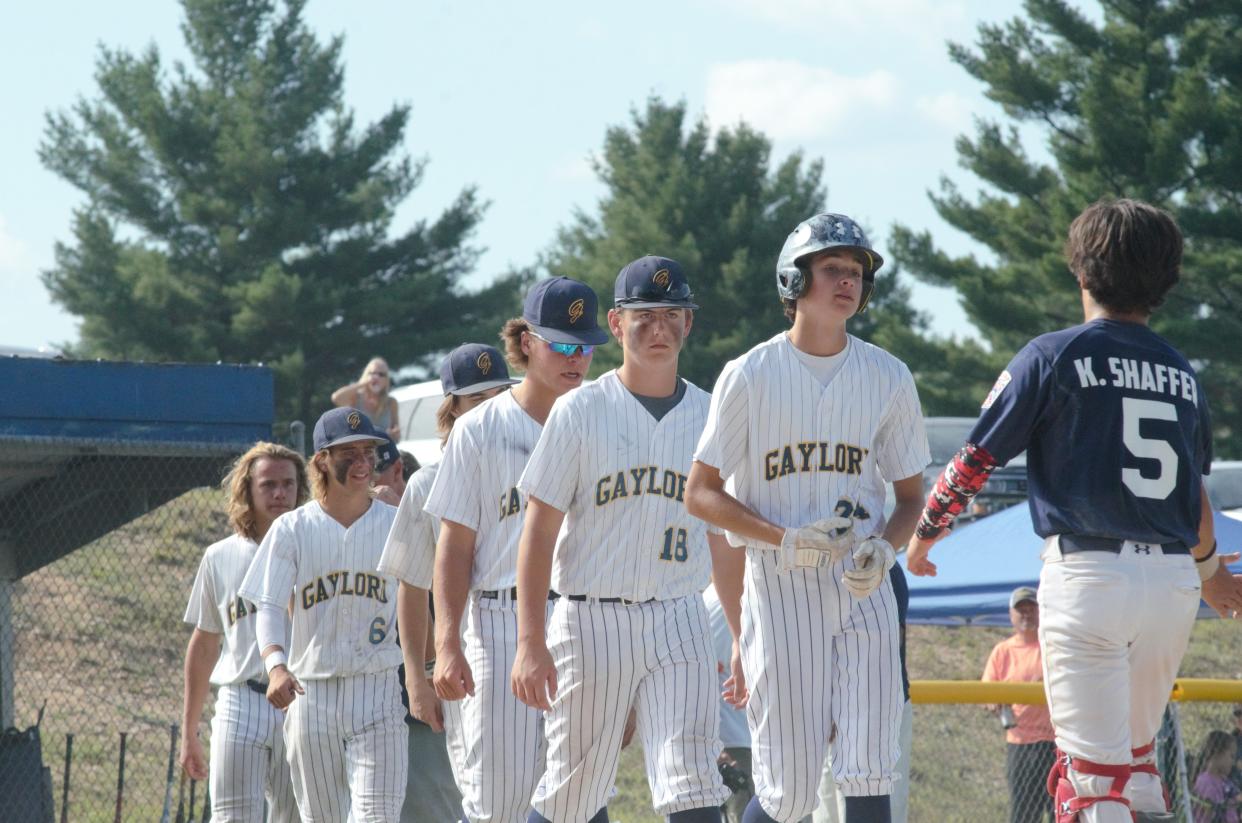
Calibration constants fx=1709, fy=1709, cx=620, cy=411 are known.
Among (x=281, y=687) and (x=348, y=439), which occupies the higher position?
(x=348, y=439)

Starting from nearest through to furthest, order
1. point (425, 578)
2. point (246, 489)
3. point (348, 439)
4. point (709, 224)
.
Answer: point (425, 578) < point (348, 439) < point (246, 489) < point (709, 224)

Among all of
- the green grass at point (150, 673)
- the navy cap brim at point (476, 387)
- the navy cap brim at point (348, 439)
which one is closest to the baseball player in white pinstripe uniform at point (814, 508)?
the navy cap brim at point (476, 387)

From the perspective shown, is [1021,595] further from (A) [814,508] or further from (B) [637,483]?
(A) [814,508]

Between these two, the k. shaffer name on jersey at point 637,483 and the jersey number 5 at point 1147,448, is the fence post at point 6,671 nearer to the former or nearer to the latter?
the k. shaffer name on jersey at point 637,483

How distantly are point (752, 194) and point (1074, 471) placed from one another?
38562mm

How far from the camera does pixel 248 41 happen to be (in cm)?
3903

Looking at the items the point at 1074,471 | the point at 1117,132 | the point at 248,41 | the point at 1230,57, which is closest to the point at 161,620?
the point at 1074,471

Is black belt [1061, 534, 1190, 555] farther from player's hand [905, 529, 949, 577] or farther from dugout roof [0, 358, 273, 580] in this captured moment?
dugout roof [0, 358, 273, 580]

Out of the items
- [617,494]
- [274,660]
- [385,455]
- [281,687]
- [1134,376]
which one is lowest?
[281,687]

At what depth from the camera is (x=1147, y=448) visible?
475 centimetres

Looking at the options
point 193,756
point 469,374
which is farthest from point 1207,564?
point 193,756

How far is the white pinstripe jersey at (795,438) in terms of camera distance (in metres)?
5.05

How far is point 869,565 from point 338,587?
10.4 feet

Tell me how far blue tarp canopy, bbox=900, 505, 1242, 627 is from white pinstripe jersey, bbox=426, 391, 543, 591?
5.57 meters
